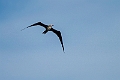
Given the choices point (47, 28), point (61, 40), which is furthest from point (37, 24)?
point (61, 40)

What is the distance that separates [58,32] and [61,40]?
1.92 m

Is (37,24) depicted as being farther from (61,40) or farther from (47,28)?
(61,40)

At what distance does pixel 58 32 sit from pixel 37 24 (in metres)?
6.19

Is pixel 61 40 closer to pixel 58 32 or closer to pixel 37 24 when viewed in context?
pixel 58 32

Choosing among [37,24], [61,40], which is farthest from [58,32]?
[37,24]

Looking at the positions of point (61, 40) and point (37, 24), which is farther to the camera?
point (61, 40)

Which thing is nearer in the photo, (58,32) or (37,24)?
(37,24)

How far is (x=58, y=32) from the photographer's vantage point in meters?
59.8

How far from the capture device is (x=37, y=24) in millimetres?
55656

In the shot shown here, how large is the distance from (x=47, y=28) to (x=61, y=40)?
4708mm

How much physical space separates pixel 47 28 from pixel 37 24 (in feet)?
8.87

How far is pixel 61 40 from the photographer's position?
59781 mm
